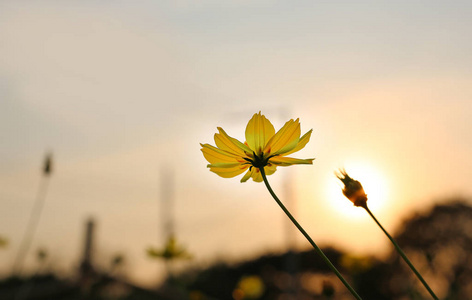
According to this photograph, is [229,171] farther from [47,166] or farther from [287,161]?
[47,166]

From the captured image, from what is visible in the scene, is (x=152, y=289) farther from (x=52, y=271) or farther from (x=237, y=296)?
(x=237, y=296)

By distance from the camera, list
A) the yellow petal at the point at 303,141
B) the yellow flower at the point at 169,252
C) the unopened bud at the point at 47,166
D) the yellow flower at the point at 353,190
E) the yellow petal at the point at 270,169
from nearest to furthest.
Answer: the yellow flower at the point at 353,190 < the yellow petal at the point at 303,141 < the yellow petal at the point at 270,169 < the unopened bud at the point at 47,166 < the yellow flower at the point at 169,252

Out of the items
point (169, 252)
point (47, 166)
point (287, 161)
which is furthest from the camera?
point (169, 252)

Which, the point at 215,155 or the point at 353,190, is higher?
the point at 215,155

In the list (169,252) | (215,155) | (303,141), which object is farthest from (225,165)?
(169,252)

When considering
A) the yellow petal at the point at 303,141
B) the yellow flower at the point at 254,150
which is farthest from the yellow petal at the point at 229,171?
the yellow petal at the point at 303,141

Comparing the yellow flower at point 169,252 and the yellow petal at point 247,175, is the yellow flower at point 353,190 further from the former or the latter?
the yellow flower at point 169,252

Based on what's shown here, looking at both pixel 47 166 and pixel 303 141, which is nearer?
pixel 303 141
